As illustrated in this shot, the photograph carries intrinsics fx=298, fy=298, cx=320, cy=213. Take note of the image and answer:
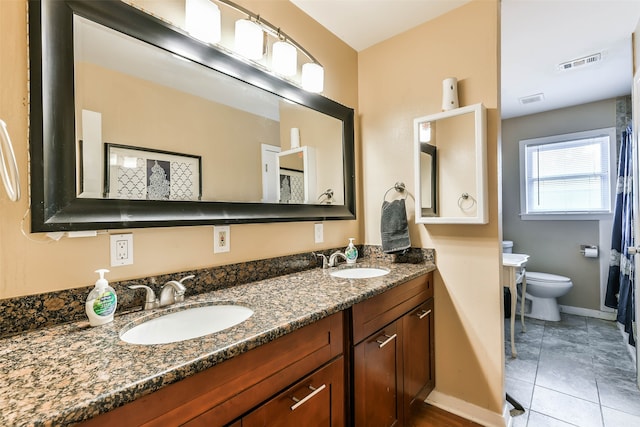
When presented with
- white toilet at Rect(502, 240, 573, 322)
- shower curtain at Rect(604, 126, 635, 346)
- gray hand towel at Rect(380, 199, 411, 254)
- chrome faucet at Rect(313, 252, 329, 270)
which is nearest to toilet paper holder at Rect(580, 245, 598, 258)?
shower curtain at Rect(604, 126, 635, 346)

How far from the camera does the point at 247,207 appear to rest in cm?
141

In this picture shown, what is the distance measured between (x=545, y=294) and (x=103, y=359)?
3.71 m

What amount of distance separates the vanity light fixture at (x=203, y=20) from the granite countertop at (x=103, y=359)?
1.08 metres

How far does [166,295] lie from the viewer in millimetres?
1075

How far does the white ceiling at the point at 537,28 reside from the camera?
1.77 meters

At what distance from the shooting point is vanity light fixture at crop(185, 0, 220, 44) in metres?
1.21

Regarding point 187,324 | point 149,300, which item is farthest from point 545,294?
point 149,300

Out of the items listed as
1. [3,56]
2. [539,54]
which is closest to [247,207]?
[3,56]

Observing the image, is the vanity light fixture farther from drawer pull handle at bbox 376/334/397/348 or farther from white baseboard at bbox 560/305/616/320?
white baseboard at bbox 560/305/616/320

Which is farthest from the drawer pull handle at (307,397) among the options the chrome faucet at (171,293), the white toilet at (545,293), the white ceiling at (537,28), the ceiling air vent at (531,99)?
the ceiling air vent at (531,99)

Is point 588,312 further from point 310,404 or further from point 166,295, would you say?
point 166,295

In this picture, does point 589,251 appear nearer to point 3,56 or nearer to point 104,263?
point 104,263

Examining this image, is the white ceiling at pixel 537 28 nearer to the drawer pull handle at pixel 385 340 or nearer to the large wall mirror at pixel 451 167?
the large wall mirror at pixel 451 167

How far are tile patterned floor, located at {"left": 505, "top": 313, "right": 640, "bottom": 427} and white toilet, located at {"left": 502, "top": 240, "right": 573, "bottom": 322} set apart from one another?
0.21m
